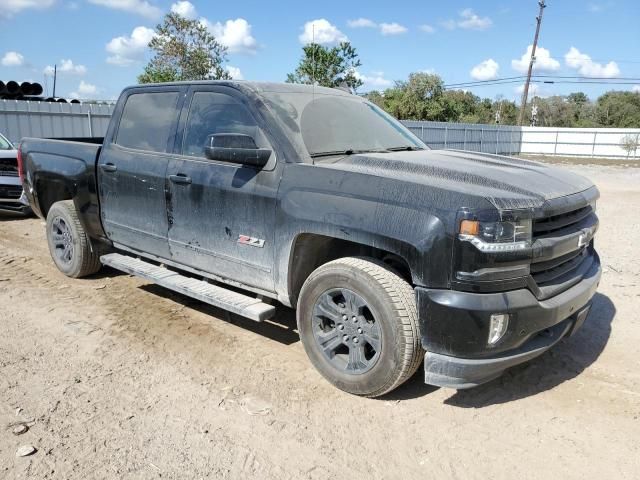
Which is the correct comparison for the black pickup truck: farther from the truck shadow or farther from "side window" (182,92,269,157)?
the truck shadow

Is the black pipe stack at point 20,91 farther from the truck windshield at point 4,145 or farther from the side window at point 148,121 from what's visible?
the side window at point 148,121

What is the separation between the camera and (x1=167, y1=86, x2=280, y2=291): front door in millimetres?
3730

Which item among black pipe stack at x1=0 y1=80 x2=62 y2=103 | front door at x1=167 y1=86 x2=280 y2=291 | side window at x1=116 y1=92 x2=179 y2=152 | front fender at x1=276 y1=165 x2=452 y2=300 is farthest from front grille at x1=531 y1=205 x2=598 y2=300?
black pipe stack at x1=0 y1=80 x2=62 y2=103

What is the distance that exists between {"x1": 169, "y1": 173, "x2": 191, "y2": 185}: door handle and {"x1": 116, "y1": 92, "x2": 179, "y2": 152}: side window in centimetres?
37

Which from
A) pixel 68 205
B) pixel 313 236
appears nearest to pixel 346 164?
pixel 313 236

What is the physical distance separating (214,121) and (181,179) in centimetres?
52

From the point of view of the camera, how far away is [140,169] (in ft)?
15.1

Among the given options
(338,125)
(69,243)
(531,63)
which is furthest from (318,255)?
(531,63)

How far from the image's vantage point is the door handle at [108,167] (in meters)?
4.90

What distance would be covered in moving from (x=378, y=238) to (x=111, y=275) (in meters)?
3.92

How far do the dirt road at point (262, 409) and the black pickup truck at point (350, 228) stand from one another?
343 millimetres

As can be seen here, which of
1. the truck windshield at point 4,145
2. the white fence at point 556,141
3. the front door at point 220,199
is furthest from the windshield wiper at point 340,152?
the white fence at point 556,141

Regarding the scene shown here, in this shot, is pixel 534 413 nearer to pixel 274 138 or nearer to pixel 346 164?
pixel 346 164

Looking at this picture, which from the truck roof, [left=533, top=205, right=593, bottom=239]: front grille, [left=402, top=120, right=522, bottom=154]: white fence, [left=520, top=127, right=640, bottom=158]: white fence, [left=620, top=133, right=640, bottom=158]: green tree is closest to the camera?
[left=533, top=205, right=593, bottom=239]: front grille
